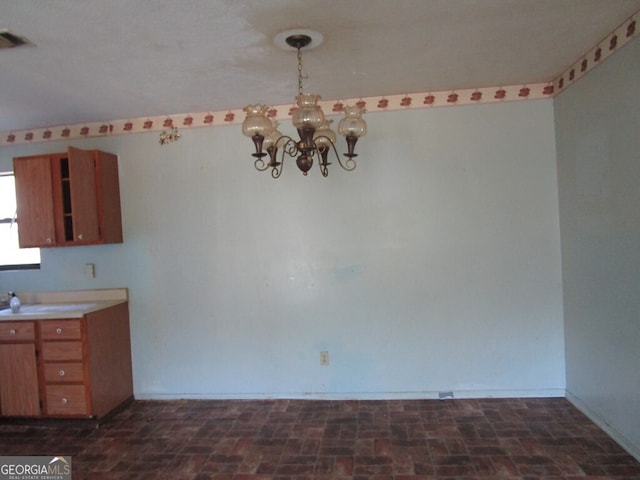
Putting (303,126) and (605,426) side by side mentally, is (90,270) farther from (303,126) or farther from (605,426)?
(605,426)

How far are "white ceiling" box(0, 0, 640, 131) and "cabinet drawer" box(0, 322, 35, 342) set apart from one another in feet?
5.17

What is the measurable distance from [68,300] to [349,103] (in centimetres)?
288

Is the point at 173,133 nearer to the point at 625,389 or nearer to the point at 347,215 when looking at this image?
the point at 347,215

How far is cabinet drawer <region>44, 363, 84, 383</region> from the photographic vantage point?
→ 2.89 m

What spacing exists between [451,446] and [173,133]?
3.06 m

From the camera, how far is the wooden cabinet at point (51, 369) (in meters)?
2.89

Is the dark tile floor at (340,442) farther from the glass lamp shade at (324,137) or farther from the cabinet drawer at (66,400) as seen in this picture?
the glass lamp shade at (324,137)

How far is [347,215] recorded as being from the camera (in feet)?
10.4

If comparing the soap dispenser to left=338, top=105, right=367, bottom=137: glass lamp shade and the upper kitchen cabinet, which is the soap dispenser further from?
left=338, top=105, right=367, bottom=137: glass lamp shade

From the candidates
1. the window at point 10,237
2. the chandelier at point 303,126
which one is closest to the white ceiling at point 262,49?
the chandelier at point 303,126

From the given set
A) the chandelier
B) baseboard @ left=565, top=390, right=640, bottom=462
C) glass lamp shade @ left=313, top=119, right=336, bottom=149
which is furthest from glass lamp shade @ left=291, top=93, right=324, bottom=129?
baseboard @ left=565, top=390, right=640, bottom=462

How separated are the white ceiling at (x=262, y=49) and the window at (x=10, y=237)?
2.50 ft

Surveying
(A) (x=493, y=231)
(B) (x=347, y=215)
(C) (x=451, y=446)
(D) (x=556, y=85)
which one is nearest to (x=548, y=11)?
(D) (x=556, y=85)

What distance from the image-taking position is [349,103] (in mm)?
3125
